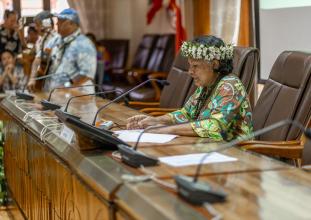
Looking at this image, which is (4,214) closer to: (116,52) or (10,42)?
(10,42)

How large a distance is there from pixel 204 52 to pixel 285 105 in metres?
0.59

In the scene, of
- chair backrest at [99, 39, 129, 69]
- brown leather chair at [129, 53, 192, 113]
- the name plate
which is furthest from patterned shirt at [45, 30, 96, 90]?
chair backrest at [99, 39, 129, 69]

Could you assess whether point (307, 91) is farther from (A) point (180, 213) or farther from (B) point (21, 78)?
(B) point (21, 78)

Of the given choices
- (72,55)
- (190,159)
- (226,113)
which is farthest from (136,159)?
(72,55)

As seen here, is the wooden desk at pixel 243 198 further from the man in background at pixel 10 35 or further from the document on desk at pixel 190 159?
the man in background at pixel 10 35

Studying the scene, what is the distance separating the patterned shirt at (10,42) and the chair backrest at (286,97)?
14.4 ft

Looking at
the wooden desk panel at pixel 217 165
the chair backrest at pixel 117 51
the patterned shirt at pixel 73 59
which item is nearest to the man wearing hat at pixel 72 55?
the patterned shirt at pixel 73 59

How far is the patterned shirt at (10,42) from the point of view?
280 inches

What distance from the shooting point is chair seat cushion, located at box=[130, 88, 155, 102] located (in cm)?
632

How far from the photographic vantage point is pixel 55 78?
492 cm

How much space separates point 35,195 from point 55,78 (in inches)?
75.2

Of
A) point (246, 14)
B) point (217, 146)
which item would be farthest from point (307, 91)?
point (246, 14)

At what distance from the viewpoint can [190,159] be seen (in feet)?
6.91

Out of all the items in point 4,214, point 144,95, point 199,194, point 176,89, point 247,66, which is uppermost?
point 247,66
